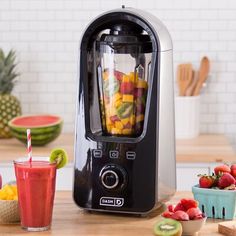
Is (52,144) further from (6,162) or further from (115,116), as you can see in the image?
(115,116)

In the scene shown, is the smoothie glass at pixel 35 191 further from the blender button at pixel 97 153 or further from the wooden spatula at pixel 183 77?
the wooden spatula at pixel 183 77

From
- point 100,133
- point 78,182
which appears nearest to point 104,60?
point 100,133

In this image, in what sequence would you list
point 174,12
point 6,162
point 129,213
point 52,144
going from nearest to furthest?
point 129,213
point 6,162
point 52,144
point 174,12

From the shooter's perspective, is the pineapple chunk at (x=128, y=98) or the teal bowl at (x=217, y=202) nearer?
the teal bowl at (x=217, y=202)

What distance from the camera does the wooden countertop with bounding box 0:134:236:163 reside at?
3.80 metres

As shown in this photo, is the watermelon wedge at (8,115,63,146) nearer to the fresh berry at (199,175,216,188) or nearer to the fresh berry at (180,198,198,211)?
the fresh berry at (199,175,216,188)

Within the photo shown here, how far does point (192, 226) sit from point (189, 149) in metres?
1.93

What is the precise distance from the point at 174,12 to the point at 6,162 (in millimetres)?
1329

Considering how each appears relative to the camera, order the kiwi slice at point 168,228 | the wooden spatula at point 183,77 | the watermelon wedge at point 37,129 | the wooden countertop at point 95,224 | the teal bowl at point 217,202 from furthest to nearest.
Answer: the wooden spatula at point 183,77
the watermelon wedge at point 37,129
the teal bowl at point 217,202
the wooden countertop at point 95,224
the kiwi slice at point 168,228

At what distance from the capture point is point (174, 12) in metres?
4.44

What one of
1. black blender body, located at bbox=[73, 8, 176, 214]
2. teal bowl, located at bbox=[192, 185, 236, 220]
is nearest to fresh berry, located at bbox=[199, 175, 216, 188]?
teal bowl, located at bbox=[192, 185, 236, 220]

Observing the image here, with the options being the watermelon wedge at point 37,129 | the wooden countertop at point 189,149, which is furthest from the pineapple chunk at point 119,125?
the watermelon wedge at point 37,129

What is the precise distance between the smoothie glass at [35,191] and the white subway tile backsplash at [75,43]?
7.89ft

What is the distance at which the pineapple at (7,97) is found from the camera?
14.0 feet
